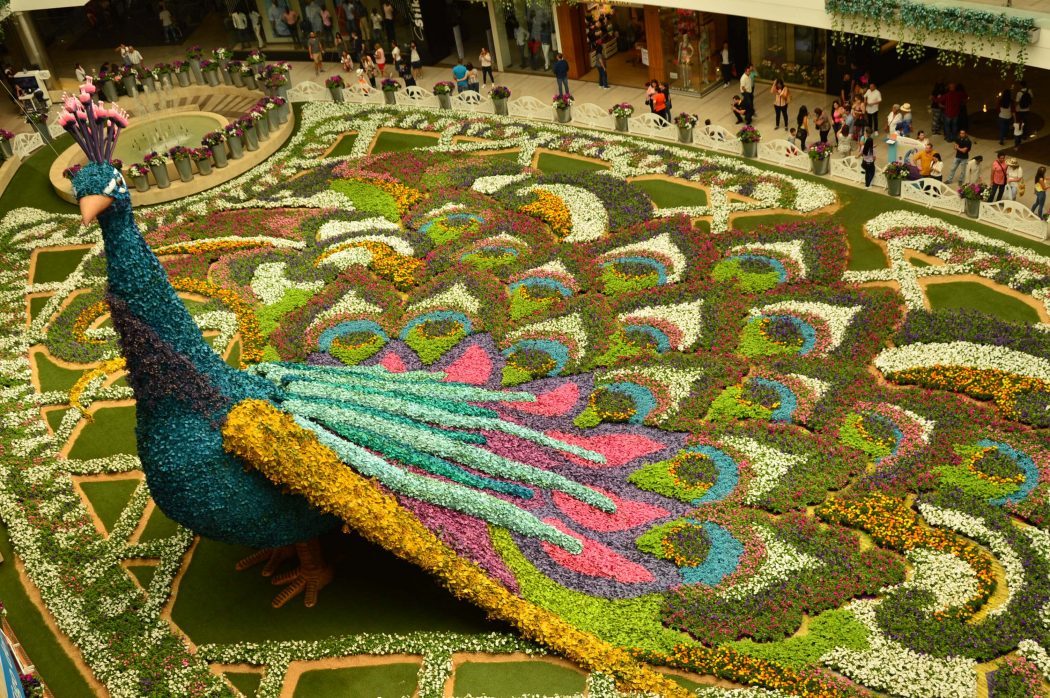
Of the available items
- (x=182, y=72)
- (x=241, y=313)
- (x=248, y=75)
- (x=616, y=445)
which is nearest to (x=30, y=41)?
(x=182, y=72)

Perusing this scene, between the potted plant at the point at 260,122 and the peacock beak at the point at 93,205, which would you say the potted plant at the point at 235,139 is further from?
the peacock beak at the point at 93,205

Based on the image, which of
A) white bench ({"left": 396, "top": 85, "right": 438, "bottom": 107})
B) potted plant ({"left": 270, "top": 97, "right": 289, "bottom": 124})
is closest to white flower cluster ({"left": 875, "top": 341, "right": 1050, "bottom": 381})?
white bench ({"left": 396, "top": 85, "right": 438, "bottom": 107})

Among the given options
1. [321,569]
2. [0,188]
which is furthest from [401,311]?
[0,188]

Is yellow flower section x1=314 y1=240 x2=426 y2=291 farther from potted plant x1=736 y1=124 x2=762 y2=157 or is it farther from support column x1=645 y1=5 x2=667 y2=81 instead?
support column x1=645 y1=5 x2=667 y2=81

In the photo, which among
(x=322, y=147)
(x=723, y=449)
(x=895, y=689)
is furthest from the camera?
(x=322, y=147)

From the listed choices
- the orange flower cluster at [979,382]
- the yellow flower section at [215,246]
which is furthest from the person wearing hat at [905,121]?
the yellow flower section at [215,246]

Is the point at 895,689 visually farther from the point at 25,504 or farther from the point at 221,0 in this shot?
the point at 221,0

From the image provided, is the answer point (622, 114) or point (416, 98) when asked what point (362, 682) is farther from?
point (416, 98)
